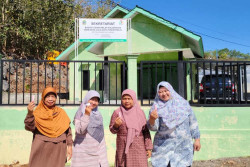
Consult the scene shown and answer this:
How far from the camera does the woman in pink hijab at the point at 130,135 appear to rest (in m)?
2.94

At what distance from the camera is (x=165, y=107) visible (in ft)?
9.64

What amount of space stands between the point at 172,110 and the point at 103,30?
5.01 metres

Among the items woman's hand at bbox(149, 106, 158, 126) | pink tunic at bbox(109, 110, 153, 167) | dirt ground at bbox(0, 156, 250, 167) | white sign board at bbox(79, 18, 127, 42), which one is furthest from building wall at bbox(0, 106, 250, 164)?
white sign board at bbox(79, 18, 127, 42)

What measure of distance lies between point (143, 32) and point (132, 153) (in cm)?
778

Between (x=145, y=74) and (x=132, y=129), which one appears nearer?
(x=132, y=129)

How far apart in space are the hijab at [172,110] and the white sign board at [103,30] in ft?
14.4

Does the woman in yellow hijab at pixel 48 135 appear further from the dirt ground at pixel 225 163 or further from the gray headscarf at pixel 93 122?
the dirt ground at pixel 225 163

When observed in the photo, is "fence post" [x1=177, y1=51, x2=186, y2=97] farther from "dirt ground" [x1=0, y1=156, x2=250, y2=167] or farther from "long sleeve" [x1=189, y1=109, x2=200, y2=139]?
"long sleeve" [x1=189, y1=109, x2=200, y2=139]

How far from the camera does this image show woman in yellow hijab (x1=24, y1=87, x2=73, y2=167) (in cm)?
293

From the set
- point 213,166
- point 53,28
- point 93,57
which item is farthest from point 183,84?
point 53,28

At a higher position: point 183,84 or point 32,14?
point 32,14

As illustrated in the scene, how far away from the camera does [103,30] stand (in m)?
7.26

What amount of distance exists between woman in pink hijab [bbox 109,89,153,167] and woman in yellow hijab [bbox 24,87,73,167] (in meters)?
0.74

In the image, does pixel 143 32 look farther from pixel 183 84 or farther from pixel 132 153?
pixel 132 153
